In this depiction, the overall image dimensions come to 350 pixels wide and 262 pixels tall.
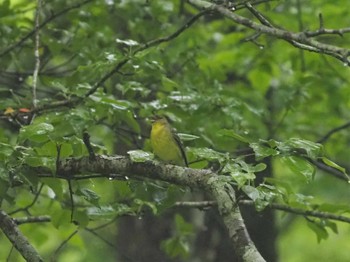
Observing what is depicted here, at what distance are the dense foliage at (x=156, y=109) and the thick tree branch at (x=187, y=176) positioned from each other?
0.06 metres

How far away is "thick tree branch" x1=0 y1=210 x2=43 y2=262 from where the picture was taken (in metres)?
3.64

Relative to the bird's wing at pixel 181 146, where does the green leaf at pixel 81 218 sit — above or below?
below

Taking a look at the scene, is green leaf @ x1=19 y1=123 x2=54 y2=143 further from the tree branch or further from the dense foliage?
the tree branch

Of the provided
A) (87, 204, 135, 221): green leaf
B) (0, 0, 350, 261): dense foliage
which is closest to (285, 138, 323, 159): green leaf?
(0, 0, 350, 261): dense foliage

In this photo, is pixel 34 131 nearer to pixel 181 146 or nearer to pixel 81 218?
pixel 81 218

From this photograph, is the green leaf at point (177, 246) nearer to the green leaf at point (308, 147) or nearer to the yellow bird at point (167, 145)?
the yellow bird at point (167, 145)

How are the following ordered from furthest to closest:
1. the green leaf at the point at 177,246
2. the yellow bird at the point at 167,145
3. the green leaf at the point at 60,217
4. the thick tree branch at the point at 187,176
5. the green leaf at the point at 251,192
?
1. the green leaf at the point at 177,246
2. the yellow bird at the point at 167,145
3. the green leaf at the point at 60,217
4. the green leaf at the point at 251,192
5. the thick tree branch at the point at 187,176

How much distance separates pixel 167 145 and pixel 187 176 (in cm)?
115

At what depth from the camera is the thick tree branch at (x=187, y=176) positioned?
117 inches

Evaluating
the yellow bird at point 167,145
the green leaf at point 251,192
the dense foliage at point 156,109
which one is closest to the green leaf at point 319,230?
the dense foliage at point 156,109

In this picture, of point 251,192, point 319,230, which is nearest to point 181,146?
point 319,230

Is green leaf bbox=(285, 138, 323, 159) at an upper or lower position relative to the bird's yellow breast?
upper

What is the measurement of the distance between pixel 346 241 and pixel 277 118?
587 cm

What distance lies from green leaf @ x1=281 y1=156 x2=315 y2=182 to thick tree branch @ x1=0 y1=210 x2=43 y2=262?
1231 millimetres
